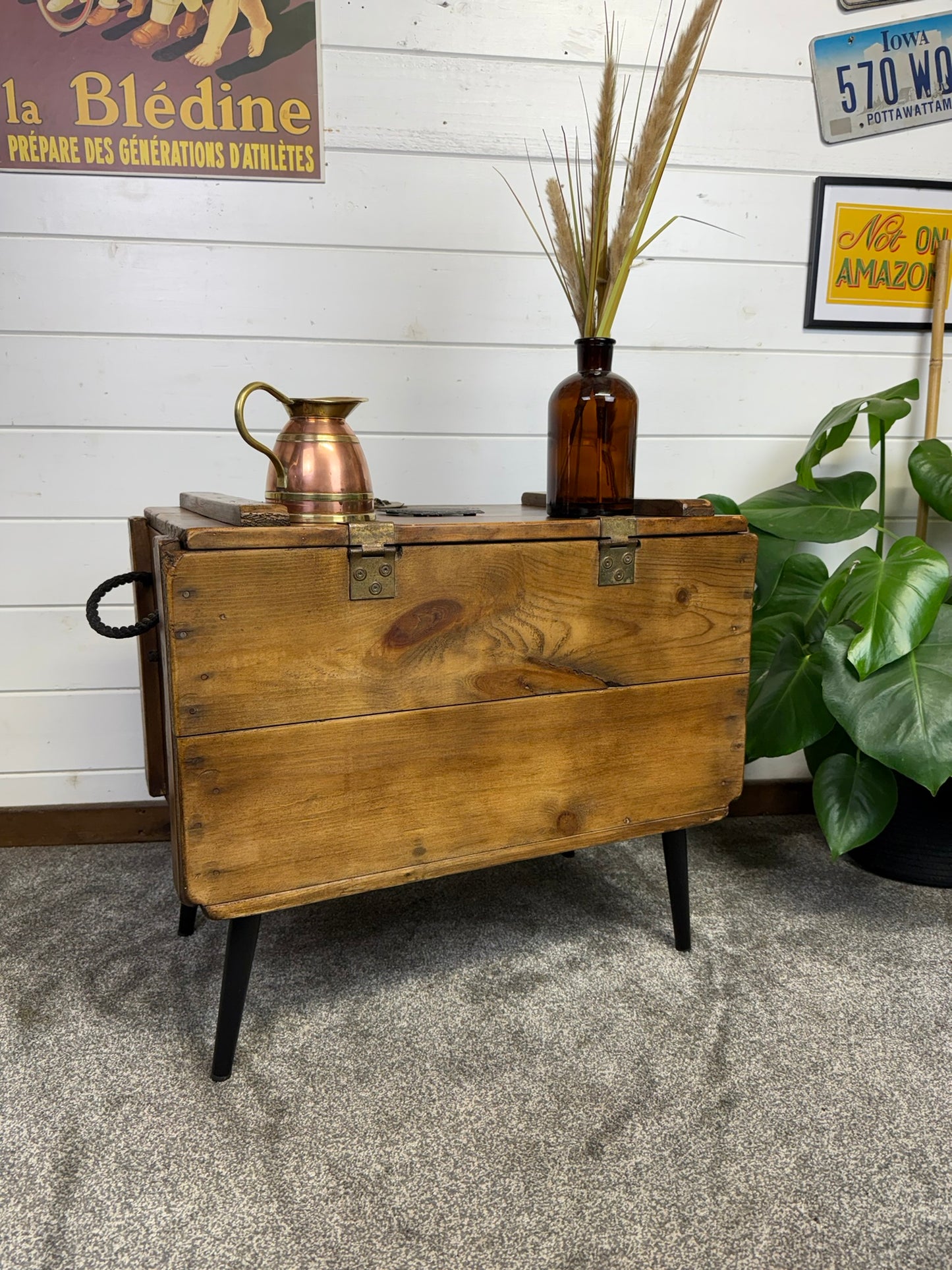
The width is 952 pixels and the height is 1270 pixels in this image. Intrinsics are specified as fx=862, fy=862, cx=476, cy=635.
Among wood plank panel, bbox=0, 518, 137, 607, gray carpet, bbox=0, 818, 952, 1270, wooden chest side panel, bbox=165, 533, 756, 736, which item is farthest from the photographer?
wood plank panel, bbox=0, 518, 137, 607

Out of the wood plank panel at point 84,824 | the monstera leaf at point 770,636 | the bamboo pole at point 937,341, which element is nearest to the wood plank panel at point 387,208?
the bamboo pole at point 937,341

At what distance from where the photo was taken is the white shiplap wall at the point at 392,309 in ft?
5.29

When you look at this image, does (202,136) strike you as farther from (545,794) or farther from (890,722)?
A: (890,722)

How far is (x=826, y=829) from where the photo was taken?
1.48 metres

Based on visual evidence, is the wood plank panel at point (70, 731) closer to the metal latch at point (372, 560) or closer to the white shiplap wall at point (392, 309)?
the white shiplap wall at point (392, 309)

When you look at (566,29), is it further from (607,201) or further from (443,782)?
(443,782)

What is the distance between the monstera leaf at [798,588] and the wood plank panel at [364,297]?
1.63 feet

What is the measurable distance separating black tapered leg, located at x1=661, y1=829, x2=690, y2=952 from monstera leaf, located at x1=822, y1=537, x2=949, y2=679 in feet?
1.29

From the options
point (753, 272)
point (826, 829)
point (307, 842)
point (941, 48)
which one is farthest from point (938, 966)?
point (941, 48)

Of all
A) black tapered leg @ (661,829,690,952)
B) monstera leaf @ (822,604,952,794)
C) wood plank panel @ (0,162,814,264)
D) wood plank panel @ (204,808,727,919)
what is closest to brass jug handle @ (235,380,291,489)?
wood plank panel @ (204,808,727,919)

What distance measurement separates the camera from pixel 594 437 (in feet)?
4.13

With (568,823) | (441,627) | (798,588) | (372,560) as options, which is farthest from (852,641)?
(372,560)

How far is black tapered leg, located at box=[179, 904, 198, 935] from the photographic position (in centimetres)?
145

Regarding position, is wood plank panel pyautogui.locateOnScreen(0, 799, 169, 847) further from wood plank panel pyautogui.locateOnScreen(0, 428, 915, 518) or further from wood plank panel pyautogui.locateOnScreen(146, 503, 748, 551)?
wood plank panel pyautogui.locateOnScreen(146, 503, 748, 551)
